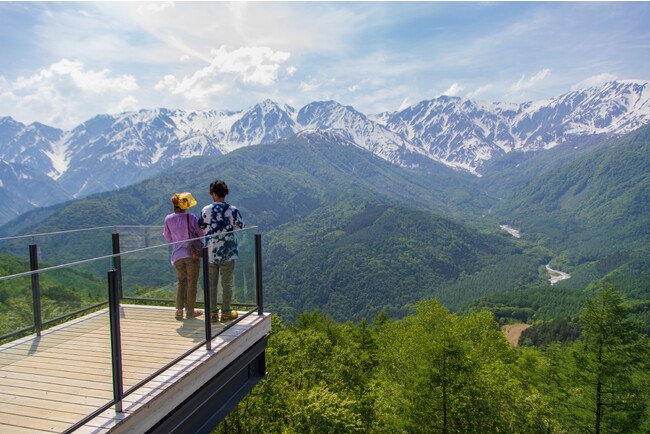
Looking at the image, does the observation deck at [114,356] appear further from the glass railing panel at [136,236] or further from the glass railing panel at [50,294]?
the glass railing panel at [136,236]

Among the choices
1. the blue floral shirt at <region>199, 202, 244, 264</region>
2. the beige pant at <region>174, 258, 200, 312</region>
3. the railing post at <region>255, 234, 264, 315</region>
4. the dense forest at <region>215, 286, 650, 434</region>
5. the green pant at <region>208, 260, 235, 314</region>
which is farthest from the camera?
the dense forest at <region>215, 286, 650, 434</region>

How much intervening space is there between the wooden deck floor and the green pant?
4.40 feet

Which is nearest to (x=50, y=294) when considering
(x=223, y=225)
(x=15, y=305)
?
(x=15, y=305)

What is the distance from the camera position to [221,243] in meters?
7.54

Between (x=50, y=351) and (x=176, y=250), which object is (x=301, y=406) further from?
(x=50, y=351)

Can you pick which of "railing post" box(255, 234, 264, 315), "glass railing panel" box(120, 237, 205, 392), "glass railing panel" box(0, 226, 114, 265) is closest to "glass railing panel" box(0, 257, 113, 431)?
"glass railing panel" box(120, 237, 205, 392)

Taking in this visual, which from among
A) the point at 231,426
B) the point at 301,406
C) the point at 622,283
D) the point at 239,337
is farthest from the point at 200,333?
the point at 622,283

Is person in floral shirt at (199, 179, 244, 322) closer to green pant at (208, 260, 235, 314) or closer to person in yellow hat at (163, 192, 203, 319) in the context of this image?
green pant at (208, 260, 235, 314)

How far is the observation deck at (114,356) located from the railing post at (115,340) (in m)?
0.01

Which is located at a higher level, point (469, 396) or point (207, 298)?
point (207, 298)

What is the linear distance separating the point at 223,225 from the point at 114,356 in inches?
143

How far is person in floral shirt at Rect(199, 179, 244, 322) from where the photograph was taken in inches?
289

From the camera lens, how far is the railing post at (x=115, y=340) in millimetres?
4802

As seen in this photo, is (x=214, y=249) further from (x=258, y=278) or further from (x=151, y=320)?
(x=258, y=278)
